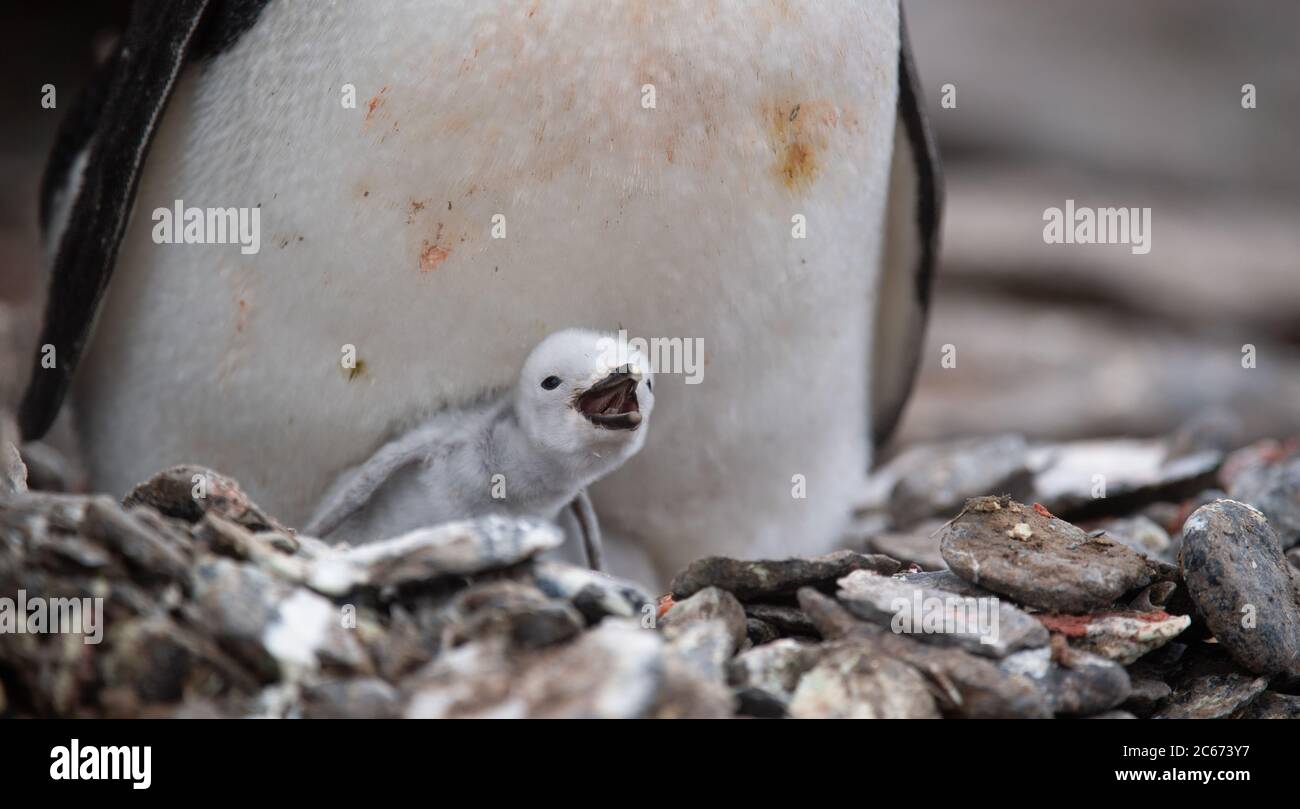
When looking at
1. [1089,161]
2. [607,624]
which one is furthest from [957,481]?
[1089,161]

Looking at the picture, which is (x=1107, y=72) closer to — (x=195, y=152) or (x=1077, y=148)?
(x=1077, y=148)

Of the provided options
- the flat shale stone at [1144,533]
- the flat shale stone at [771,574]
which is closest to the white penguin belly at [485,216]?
the flat shale stone at [771,574]

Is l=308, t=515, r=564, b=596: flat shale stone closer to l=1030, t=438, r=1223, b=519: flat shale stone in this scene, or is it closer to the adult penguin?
the adult penguin

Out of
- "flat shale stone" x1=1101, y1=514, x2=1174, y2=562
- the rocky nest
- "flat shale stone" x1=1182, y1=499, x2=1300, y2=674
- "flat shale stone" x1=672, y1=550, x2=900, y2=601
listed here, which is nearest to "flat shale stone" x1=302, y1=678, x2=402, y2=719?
the rocky nest

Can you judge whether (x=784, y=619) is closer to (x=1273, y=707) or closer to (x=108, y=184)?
(x=1273, y=707)

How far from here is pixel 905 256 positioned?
2256 millimetres

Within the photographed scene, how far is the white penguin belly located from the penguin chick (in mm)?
45

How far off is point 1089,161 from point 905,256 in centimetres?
307

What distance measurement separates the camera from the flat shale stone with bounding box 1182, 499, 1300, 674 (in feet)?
4.35

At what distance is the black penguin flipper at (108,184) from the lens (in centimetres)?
170

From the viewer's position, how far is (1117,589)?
51.7 inches

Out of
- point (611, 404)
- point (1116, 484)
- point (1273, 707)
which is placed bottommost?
point (1273, 707)

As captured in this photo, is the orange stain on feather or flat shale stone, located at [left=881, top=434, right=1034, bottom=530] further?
flat shale stone, located at [left=881, top=434, right=1034, bottom=530]
